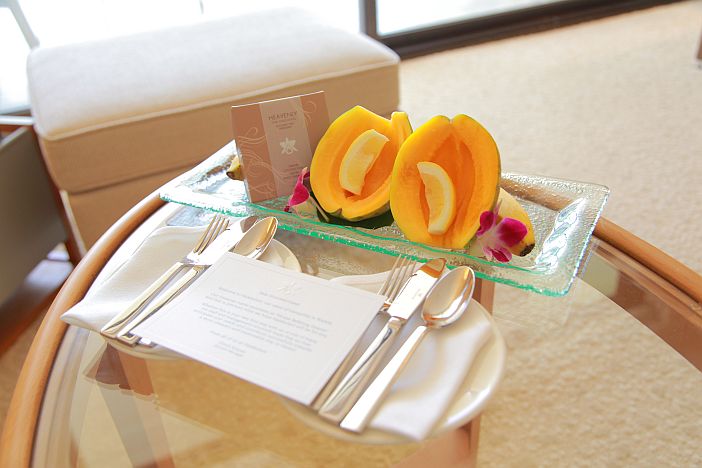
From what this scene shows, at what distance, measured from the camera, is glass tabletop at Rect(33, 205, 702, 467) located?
54 centimetres

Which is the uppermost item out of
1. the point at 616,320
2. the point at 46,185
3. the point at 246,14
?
the point at 246,14

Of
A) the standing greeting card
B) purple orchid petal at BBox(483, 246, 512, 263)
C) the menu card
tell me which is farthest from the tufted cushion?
purple orchid petal at BBox(483, 246, 512, 263)

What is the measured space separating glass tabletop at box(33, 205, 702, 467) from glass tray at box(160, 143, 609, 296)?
2 centimetres

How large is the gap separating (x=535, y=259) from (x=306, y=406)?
275 mm

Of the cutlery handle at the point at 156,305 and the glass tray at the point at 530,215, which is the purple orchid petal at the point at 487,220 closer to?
the glass tray at the point at 530,215

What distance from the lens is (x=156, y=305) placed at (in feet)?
1.89

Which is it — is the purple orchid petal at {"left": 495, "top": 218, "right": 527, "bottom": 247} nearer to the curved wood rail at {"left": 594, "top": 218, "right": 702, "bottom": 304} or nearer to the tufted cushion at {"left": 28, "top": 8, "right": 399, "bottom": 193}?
the curved wood rail at {"left": 594, "top": 218, "right": 702, "bottom": 304}

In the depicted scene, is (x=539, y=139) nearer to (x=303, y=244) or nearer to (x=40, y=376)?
(x=303, y=244)

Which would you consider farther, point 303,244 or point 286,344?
point 303,244

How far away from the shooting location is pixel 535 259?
0.61 metres

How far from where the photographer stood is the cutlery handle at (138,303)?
1.82 ft

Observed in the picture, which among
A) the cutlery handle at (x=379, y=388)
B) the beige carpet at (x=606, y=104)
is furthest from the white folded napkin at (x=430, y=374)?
the beige carpet at (x=606, y=104)

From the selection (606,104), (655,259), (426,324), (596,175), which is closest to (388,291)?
(426,324)

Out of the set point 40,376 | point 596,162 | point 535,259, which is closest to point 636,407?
point 535,259
